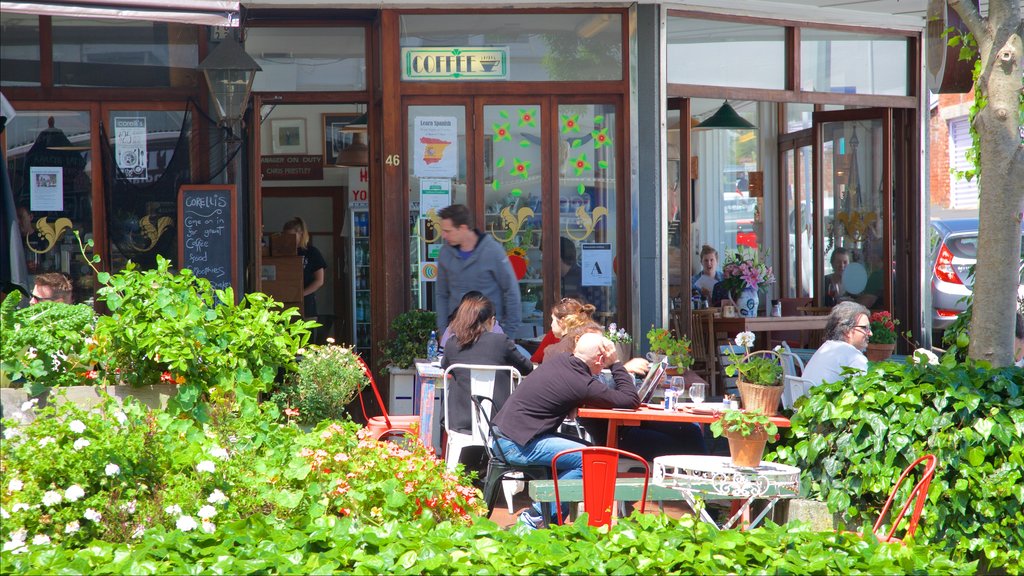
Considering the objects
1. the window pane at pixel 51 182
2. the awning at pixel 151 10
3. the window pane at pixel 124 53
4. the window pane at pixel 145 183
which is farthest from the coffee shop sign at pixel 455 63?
the awning at pixel 151 10

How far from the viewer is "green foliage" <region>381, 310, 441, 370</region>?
8.42m

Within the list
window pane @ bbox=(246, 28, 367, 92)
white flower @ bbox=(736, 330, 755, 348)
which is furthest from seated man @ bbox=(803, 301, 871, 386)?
window pane @ bbox=(246, 28, 367, 92)

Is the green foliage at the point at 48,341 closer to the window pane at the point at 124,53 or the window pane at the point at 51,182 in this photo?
the window pane at the point at 51,182

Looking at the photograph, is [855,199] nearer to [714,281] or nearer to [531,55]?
[714,281]

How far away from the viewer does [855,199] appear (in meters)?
11.0

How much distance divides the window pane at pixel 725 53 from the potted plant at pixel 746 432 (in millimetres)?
4799

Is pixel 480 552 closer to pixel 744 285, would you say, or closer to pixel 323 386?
pixel 323 386

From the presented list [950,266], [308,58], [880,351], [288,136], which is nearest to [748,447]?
[880,351]

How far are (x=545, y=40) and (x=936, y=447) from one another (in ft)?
17.2

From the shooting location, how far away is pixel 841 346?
6.37m

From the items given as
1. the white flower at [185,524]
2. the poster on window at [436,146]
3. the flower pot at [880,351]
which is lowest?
the flower pot at [880,351]

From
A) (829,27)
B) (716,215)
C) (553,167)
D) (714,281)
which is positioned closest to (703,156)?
(716,215)

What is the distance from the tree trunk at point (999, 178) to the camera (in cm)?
475

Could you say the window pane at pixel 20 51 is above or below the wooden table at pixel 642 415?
above
